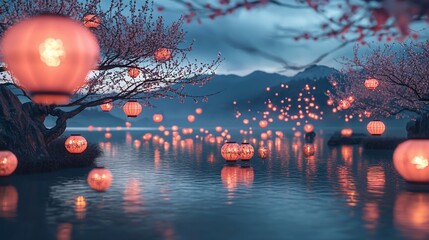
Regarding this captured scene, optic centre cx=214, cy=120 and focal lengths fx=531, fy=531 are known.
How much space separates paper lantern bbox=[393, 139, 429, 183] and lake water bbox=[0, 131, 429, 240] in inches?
25.4

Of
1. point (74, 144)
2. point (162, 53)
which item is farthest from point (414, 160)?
point (74, 144)

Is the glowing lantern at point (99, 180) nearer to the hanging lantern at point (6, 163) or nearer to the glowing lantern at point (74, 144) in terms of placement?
the hanging lantern at point (6, 163)

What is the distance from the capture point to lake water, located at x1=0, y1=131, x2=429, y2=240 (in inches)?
449

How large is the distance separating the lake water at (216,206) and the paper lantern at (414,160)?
645 millimetres

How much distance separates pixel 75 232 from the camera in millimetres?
11312

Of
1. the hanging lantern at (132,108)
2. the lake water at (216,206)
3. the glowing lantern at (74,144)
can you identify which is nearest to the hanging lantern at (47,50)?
the lake water at (216,206)

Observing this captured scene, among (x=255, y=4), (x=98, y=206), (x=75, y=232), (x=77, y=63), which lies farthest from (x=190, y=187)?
(x=255, y=4)

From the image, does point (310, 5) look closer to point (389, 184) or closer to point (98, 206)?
point (98, 206)

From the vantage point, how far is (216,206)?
14945 mm

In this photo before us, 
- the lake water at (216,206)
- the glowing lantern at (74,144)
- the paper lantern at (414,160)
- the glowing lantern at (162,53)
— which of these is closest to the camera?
the lake water at (216,206)

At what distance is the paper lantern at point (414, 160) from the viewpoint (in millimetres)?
16750

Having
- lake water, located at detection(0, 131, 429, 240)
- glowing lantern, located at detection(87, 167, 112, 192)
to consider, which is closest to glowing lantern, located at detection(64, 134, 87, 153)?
lake water, located at detection(0, 131, 429, 240)

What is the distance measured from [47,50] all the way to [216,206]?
839 cm

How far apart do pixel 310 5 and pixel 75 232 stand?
7.55 m
